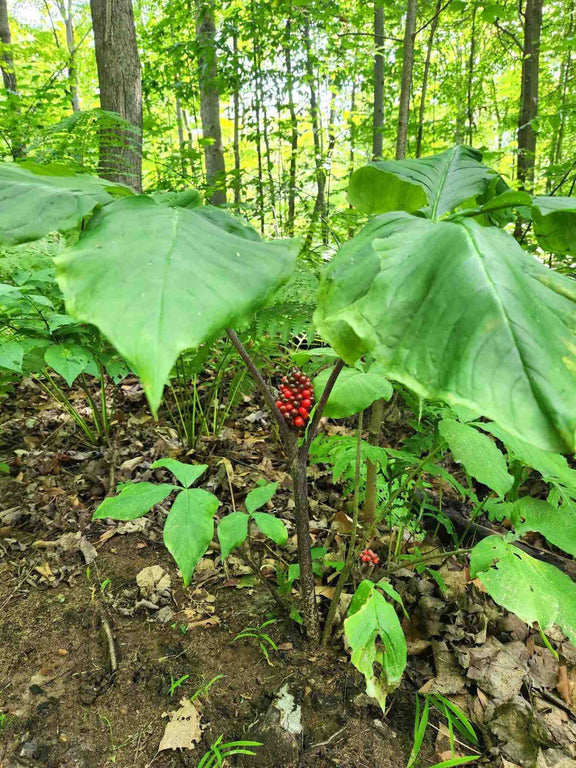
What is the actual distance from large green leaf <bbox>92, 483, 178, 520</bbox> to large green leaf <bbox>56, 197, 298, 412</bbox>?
796 mm

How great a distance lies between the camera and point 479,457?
3.84 feet

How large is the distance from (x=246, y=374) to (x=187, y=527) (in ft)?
4.58

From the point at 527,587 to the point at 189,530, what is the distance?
0.82 m

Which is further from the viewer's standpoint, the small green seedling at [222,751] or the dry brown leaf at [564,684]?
the dry brown leaf at [564,684]

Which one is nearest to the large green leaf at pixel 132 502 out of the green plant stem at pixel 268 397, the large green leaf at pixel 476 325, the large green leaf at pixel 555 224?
the green plant stem at pixel 268 397

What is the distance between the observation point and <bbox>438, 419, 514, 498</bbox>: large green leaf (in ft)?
3.76

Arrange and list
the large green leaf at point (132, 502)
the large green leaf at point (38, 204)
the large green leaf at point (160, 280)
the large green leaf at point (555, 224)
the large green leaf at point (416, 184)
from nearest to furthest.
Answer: the large green leaf at point (160, 280) < the large green leaf at point (38, 204) < the large green leaf at point (555, 224) < the large green leaf at point (416, 184) < the large green leaf at point (132, 502)

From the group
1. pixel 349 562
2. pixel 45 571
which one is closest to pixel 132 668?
pixel 45 571

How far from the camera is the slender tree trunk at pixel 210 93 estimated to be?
15.7 ft

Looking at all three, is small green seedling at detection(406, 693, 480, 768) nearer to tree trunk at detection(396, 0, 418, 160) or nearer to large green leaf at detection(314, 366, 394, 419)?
large green leaf at detection(314, 366, 394, 419)

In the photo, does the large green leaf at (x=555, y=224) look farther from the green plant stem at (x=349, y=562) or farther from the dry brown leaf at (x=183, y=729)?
the dry brown leaf at (x=183, y=729)

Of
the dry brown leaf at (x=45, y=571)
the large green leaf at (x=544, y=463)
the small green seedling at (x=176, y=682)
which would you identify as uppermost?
the large green leaf at (x=544, y=463)

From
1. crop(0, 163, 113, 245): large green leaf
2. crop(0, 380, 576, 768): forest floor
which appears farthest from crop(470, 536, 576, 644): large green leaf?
crop(0, 163, 113, 245): large green leaf

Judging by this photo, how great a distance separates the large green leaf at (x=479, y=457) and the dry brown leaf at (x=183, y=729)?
1043 millimetres
